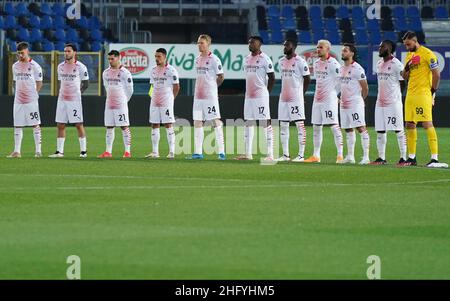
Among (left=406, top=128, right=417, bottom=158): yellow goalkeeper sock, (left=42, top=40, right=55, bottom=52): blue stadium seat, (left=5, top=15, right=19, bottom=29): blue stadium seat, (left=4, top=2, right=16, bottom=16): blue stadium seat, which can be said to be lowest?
(left=406, top=128, right=417, bottom=158): yellow goalkeeper sock

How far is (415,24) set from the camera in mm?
46219

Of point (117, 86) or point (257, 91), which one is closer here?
point (257, 91)

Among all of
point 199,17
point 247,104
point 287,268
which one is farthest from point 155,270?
point 199,17

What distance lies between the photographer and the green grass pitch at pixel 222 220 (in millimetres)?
A: 11031

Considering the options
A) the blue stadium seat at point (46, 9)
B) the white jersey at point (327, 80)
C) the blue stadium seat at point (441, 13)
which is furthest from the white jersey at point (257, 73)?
the blue stadium seat at point (441, 13)

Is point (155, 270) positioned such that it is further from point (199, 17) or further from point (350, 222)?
point (199, 17)

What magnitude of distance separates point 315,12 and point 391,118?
2313 cm

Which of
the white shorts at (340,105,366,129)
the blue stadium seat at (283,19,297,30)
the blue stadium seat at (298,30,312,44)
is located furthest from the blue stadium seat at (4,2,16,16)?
the white shorts at (340,105,366,129)

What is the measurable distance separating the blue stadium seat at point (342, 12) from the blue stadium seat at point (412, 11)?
2244 mm

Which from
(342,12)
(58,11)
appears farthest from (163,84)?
(342,12)

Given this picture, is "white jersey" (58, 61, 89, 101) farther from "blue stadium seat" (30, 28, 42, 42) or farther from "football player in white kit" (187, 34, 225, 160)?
"blue stadium seat" (30, 28, 42, 42)

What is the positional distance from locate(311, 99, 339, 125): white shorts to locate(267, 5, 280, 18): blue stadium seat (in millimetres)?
21552

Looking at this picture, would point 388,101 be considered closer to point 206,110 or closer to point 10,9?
point 206,110

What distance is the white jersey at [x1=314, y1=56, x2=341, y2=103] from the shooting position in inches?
974
